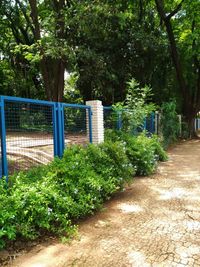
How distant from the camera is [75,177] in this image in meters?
Result: 4.36

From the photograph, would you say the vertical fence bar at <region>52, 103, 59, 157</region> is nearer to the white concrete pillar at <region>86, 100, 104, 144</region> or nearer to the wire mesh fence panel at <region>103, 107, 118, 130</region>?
the white concrete pillar at <region>86, 100, 104, 144</region>

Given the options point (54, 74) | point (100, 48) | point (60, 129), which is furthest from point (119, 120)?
point (100, 48)

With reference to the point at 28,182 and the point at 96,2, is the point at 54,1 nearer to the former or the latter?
the point at 96,2

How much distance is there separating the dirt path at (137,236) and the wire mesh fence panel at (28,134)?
151cm

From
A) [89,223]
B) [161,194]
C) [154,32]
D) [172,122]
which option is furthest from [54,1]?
[89,223]

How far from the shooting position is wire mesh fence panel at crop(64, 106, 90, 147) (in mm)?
5770

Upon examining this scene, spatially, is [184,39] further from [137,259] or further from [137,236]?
[137,259]

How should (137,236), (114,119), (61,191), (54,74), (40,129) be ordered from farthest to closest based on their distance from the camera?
(54,74) < (114,119) < (40,129) < (61,191) < (137,236)

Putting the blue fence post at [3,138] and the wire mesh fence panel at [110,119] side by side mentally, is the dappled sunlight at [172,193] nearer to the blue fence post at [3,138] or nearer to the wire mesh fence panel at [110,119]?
the wire mesh fence panel at [110,119]

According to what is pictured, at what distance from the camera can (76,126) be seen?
6188mm

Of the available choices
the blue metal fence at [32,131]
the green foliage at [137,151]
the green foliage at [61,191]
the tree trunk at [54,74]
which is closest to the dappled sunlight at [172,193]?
the green foliage at [61,191]

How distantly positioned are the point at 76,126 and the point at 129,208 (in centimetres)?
229

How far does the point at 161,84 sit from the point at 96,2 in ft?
26.4

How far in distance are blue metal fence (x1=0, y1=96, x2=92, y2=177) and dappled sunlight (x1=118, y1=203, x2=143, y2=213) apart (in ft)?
5.08
